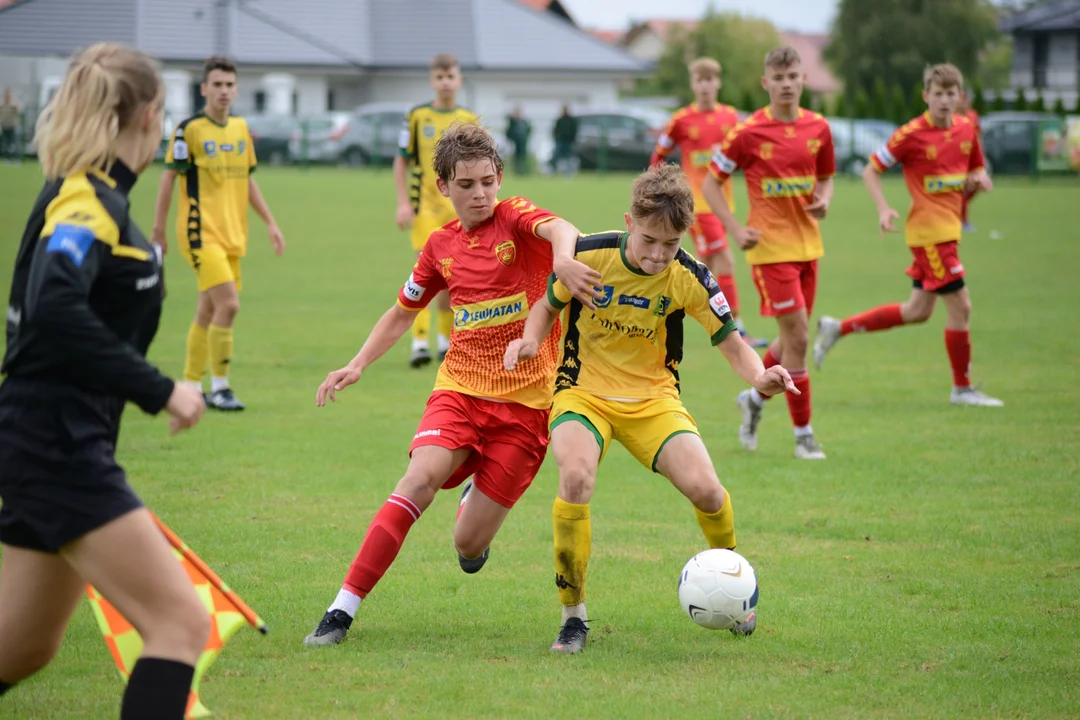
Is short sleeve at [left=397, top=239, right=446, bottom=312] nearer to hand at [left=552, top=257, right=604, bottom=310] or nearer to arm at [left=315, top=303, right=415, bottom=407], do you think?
arm at [left=315, top=303, right=415, bottom=407]

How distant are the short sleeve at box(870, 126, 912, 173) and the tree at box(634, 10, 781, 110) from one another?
3032 inches

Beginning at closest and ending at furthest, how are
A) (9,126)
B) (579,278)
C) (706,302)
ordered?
(579,278)
(706,302)
(9,126)

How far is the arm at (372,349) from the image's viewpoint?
500 cm

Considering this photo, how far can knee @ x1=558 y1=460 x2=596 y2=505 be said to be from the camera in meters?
4.85

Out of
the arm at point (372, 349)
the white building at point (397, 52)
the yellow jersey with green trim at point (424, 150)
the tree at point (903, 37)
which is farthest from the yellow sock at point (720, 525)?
the tree at point (903, 37)

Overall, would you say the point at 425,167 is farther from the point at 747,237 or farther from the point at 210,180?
the point at 747,237

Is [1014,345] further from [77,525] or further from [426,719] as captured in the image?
[77,525]

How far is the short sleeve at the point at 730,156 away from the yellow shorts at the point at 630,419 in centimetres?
377

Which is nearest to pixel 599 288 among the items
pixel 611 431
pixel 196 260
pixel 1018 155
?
pixel 611 431

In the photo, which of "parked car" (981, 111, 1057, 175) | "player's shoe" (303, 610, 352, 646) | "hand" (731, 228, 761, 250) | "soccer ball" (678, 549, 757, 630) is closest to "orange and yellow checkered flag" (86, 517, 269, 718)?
"player's shoe" (303, 610, 352, 646)

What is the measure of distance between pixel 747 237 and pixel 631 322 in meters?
3.04

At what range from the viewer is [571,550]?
487cm

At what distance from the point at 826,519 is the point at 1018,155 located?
31.5 meters

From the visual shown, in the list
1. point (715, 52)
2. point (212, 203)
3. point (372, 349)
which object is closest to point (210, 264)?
point (212, 203)
